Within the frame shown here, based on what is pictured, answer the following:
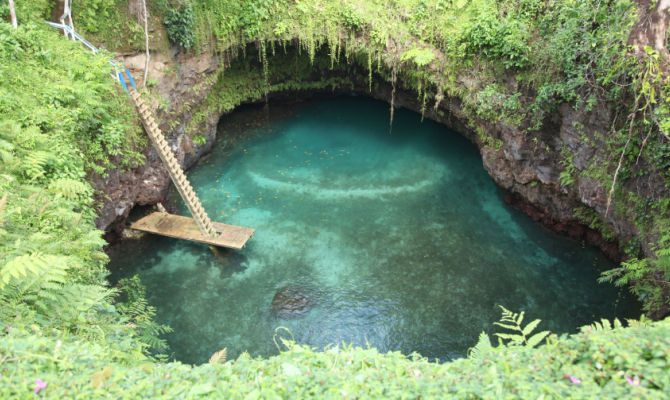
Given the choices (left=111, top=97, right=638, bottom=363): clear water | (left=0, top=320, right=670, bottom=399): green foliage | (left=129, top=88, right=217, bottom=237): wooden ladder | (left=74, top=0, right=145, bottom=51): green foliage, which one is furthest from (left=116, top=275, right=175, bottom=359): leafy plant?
(left=74, top=0, right=145, bottom=51): green foliage

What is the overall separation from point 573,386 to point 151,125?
958 centimetres

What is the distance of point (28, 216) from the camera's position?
227 inches

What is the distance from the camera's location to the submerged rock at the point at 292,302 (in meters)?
9.16

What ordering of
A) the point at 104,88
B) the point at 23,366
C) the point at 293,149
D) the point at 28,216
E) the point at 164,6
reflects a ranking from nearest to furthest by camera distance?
the point at 23,366
the point at 28,216
the point at 104,88
the point at 164,6
the point at 293,149

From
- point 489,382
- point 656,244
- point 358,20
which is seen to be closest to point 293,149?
point 358,20

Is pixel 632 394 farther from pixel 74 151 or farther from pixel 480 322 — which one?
pixel 74 151

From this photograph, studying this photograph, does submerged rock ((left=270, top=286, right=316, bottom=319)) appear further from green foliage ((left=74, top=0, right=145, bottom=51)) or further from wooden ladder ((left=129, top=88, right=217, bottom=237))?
green foliage ((left=74, top=0, right=145, bottom=51))

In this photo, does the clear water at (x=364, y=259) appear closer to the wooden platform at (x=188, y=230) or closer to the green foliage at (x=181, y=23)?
the wooden platform at (x=188, y=230)

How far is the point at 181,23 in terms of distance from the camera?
11281mm

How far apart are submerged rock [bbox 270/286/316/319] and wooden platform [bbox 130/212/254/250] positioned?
5.36 feet

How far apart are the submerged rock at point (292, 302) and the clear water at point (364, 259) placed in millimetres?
98

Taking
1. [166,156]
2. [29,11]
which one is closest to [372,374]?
[166,156]

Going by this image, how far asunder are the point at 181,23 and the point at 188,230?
5.96 meters

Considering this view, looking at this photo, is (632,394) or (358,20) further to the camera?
(358,20)
